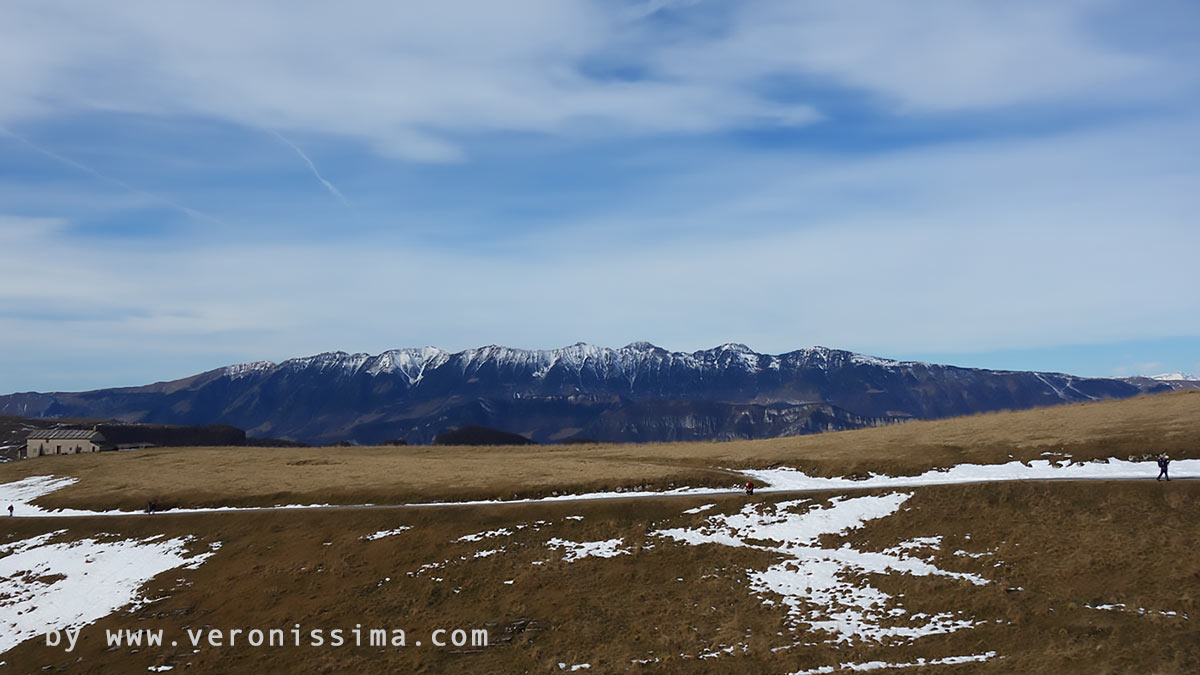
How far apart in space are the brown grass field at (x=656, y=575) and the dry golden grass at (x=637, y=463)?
1.46 ft

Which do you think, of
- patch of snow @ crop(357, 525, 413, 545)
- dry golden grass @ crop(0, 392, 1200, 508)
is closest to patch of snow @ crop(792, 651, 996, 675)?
dry golden grass @ crop(0, 392, 1200, 508)

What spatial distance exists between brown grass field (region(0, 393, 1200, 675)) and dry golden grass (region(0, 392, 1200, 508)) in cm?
45

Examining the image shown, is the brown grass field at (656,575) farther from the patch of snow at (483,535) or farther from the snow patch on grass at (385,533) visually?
the patch of snow at (483,535)

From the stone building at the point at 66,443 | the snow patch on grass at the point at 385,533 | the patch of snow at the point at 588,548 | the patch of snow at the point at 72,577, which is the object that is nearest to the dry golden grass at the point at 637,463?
the snow patch on grass at the point at 385,533

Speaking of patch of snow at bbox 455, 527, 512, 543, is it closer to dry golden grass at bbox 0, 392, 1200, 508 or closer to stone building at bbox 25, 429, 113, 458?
dry golden grass at bbox 0, 392, 1200, 508

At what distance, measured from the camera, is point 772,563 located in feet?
131

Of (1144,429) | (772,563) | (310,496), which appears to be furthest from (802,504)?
(310,496)

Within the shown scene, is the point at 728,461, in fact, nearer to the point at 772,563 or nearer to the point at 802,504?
the point at 802,504

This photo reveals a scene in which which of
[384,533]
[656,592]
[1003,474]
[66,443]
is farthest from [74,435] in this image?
[1003,474]

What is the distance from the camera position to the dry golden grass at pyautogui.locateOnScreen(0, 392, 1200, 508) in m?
56.5

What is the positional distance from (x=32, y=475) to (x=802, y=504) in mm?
91193

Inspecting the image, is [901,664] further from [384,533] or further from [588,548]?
[384,533]

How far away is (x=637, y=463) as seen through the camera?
72.1m

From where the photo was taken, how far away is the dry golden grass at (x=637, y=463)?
2226 inches
